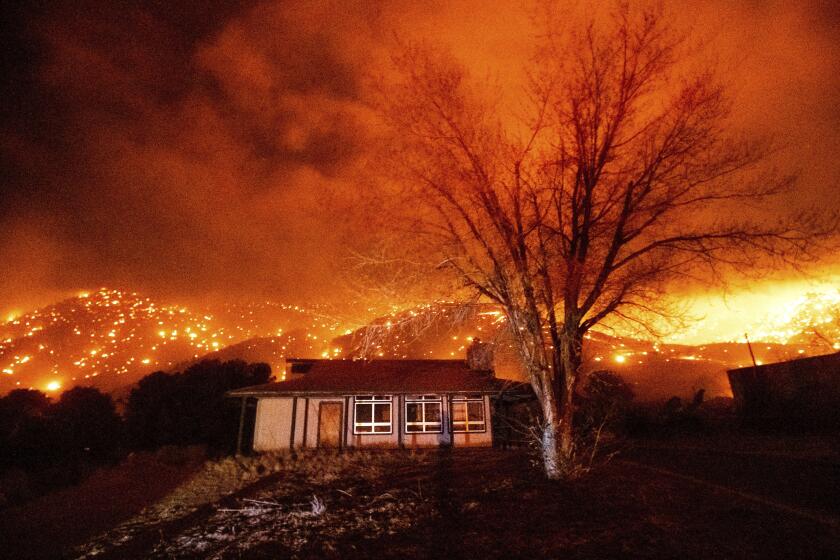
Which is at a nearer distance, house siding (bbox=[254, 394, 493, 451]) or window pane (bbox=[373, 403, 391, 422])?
house siding (bbox=[254, 394, 493, 451])

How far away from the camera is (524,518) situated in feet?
A: 21.1

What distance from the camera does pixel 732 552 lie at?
511 centimetres

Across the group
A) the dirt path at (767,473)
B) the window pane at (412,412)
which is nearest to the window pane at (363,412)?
the window pane at (412,412)

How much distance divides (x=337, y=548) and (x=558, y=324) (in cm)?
586

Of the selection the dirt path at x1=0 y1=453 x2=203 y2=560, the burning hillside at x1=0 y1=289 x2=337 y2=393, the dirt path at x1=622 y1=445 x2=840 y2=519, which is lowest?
the dirt path at x1=0 y1=453 x2=203 y2=560

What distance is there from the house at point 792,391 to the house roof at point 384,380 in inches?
529

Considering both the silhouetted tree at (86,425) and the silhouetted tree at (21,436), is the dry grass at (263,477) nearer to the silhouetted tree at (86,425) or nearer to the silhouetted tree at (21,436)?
the silhouetted tree at (21,436)

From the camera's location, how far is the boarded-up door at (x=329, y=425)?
20.2 m

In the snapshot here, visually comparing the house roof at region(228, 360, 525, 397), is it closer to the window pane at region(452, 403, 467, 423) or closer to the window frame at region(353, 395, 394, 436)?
the window frame at region(353, 395, 394, 436)

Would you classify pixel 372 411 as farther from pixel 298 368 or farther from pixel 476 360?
pixel 298 368

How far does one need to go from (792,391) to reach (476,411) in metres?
16.3

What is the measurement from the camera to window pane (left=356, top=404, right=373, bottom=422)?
20844 mm

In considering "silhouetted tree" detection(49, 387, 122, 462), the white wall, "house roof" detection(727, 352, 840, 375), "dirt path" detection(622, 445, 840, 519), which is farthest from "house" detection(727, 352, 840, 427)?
"silhouetted tree" detection(49, 387, 122, 462)

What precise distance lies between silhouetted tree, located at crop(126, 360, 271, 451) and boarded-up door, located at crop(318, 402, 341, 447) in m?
11.9
